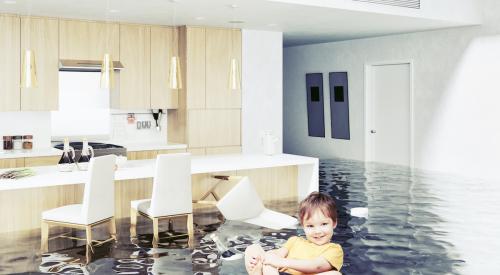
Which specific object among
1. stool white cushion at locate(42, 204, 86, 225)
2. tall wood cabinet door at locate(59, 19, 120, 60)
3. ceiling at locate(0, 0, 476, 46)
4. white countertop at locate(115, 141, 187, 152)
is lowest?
stool white cushion at locate(42, 204, 86, 225)

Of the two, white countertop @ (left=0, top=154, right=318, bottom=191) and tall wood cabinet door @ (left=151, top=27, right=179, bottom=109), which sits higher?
tall wood cabinet door @ (left=151, top=27, right=179, bottom=109)

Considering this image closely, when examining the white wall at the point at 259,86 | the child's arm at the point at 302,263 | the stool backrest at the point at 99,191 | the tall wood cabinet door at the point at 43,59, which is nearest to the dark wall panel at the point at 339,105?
the white wall at the point at 259,86

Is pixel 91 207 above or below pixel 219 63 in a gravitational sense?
below

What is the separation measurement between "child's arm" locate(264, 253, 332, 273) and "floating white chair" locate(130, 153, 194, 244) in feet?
10.4

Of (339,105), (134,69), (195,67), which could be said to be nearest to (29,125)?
(134,69)

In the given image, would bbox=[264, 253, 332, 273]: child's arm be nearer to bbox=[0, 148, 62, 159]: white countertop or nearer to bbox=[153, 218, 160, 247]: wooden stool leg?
bbox=[153, 218, 160, 247]: wooden stool leg

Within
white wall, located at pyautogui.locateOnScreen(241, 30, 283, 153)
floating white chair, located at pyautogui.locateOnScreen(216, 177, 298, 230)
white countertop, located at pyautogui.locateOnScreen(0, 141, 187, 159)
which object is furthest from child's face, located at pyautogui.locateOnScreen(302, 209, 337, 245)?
white wall, located at pyautogui.locateOnScreen(241, 30, 283, 153)

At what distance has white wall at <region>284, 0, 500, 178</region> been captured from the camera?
9.19 meters

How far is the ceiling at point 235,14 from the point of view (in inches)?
268

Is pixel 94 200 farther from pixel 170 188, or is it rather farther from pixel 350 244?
pixel 350 244

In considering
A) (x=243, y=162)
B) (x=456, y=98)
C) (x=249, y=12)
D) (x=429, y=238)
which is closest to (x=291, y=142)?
(x=456, y=98)

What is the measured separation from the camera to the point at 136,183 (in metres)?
6.24

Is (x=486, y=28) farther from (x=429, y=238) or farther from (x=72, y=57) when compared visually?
(x=72, y=57)

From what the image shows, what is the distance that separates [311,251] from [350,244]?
3007 mm
